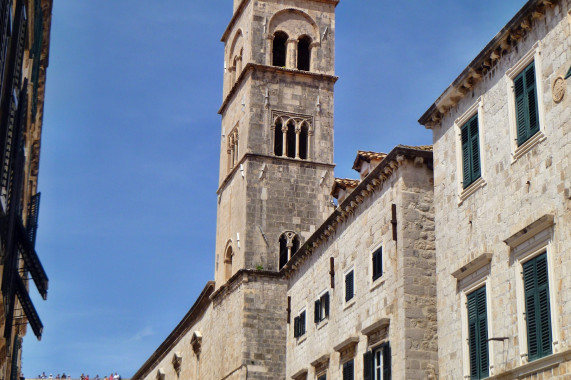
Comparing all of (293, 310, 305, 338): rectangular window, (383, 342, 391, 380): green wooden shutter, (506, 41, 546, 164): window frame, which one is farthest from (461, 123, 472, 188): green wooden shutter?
(293, 310, 305, 338): rectangular window

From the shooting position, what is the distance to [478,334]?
18.1 metres

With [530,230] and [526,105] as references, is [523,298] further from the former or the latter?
[526,105]

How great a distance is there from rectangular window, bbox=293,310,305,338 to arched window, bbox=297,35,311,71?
1412cm

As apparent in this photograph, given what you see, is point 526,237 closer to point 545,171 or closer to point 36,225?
point 545,171

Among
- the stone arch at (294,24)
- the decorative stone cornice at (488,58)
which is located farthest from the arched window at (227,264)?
the decorative stone cornice at (488,58)

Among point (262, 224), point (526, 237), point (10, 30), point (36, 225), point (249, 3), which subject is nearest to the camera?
point (10, 30)

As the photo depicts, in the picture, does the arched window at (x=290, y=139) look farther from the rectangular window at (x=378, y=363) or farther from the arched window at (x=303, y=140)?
the rectangular window at (x=378, y=363)

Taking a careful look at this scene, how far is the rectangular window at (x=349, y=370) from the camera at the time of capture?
23.9m

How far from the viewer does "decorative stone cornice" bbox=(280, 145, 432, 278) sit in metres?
22.6

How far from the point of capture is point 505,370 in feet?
54.8

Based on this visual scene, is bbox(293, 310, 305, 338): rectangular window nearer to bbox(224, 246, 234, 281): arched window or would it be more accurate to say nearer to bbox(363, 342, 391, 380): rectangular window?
bbox(363, 342, 391, 380): rectangular window

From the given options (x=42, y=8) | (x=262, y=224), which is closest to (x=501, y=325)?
(x=42, y=8)

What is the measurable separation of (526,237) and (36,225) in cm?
1131

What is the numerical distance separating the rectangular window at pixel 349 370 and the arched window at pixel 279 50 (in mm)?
19067
